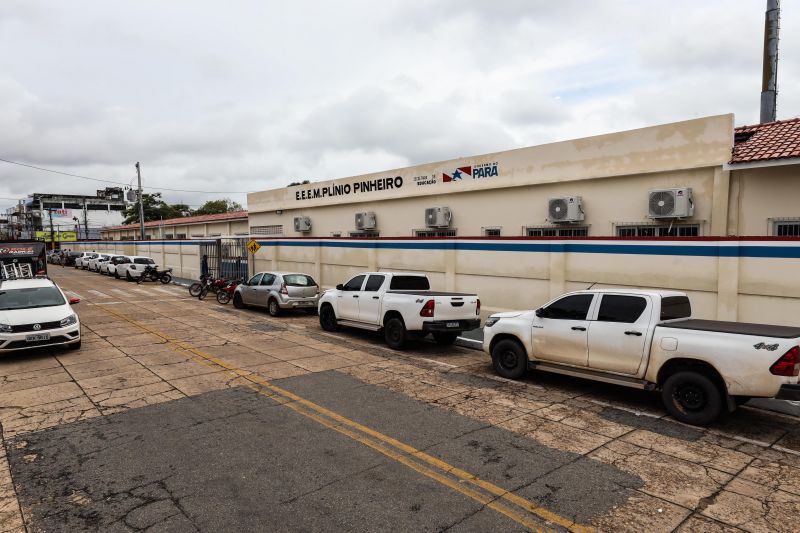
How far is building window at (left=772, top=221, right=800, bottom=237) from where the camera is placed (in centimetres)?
1109

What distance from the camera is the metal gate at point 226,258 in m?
26.5

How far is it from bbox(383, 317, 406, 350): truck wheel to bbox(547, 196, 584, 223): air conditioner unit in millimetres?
5952

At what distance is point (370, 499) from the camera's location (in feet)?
15.7

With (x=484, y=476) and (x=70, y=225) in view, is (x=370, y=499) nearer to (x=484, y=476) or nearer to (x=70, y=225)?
(x=484, y=476)

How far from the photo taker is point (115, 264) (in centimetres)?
3512

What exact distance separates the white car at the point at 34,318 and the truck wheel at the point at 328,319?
19.4 ft

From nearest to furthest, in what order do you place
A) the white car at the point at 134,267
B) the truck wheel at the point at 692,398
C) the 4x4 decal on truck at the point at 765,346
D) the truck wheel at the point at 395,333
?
the 4x4 decal on truck at the point at 765,346
the truck wheel at the point at 692,398
the truck wheel at the point at 395,333
the white car at the point at 134,267

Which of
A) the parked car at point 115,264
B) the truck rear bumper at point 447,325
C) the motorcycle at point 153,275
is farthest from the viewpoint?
the parked car at point 115,264

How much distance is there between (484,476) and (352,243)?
15.2 meters

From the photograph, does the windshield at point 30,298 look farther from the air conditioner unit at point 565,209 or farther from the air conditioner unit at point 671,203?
the air conditioner unit at point 671,203

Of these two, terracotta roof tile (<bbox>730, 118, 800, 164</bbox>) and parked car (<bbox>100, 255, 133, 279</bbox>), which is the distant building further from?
terracotta roof tile (<bbox>730, 118, 800, 164</bbox>)

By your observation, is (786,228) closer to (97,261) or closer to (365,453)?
(365,453)

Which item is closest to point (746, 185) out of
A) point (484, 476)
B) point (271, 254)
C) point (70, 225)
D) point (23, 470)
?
point (484, 476)

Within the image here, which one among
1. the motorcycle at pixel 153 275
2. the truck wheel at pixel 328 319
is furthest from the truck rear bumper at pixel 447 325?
the motorcycle at pixel 153 275
